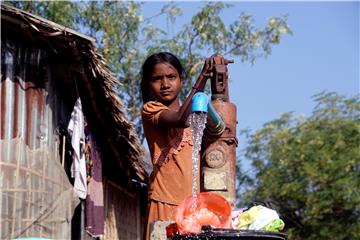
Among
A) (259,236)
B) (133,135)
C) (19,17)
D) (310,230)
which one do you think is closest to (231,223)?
(259,236)

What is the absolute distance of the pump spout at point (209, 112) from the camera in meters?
3.47

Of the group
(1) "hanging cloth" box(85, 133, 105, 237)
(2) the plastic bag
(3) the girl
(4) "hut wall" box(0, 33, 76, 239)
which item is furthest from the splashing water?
(1) "hanging cloth" box(85, 133, 105, 237)

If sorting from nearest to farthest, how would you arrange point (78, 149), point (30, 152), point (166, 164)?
1. point (166, 164)
2. point (30, 152)
3. point (78, 149)

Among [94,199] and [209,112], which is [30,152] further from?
[209,112]

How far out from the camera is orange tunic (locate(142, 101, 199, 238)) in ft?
12.7

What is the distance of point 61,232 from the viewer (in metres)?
7.11

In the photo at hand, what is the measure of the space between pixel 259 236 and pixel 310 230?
17.8m

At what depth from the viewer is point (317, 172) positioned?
64.5 ft

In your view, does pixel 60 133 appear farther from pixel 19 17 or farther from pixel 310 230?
pixel 310 230

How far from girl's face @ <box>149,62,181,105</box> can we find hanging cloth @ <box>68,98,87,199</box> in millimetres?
3421

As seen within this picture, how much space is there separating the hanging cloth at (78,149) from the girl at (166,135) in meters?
3.39

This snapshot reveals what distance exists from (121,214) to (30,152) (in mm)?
5365

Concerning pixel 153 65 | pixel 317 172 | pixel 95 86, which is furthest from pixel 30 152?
pixel 317 172

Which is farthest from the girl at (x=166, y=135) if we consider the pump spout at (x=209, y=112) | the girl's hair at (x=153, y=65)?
the pump spout at (x=209, y=112)
